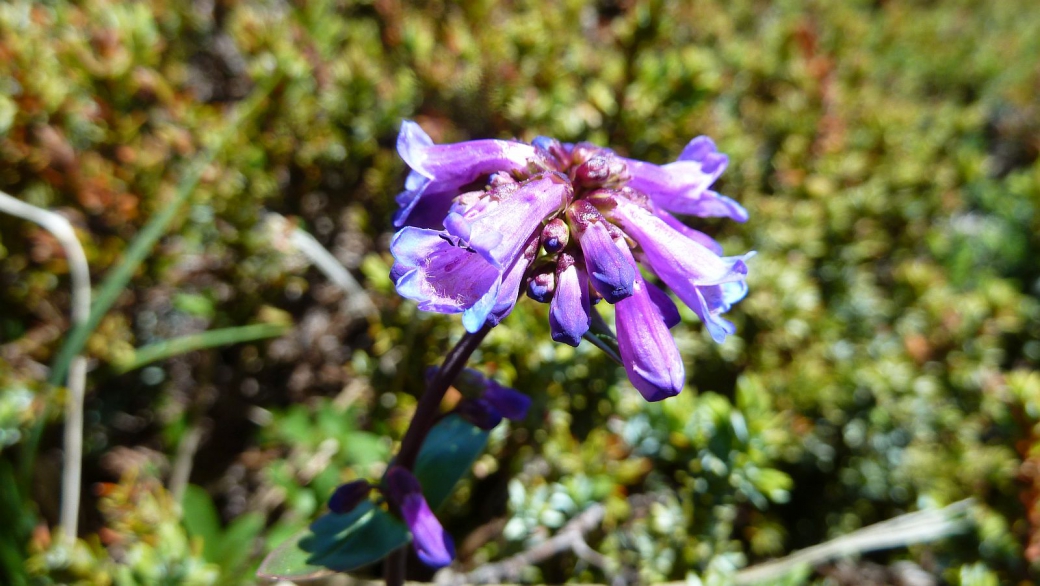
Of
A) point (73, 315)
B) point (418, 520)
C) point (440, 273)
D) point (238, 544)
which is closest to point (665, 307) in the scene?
point (440, 273)

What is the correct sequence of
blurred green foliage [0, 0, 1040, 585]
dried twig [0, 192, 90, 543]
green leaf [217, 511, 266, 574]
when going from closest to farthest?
green leaf [217, 511, 266, 574] → blurred green foliage [0, 0, 1040, 585] → dried twig [0, 192, 90, 543]

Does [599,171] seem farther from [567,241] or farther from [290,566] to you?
[290,566]

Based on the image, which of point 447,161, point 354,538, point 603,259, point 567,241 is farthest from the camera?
point 354,538

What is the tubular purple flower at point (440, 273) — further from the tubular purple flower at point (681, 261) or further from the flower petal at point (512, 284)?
the tubular purple flower at point (681, 261)

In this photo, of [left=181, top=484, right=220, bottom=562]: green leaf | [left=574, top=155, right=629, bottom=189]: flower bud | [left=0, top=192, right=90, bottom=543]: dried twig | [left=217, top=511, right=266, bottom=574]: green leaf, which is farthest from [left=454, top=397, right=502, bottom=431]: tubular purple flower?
[left=0, top=192, right=90, bottom=543]: dried twig

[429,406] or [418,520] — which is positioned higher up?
[429,406]

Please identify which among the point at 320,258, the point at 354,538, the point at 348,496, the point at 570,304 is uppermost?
the point at 320,258

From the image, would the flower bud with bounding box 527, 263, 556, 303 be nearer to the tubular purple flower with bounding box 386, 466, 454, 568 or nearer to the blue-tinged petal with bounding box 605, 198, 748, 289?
the blue-tinged petal with bounding box 605, 198, 748, 289
